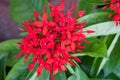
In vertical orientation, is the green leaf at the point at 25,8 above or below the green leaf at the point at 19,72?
above

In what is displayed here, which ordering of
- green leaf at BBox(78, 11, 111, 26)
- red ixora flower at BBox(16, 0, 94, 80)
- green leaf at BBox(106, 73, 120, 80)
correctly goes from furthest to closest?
green leaf at BBox(106, 73, 120, 80), green leaf at BBox(78, 11, 111, 26), red ixora flower at BBox(16, 0, 94, 80)

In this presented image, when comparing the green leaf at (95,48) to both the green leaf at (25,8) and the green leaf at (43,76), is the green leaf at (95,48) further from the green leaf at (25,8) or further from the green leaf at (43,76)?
the green leaf at (25,8)

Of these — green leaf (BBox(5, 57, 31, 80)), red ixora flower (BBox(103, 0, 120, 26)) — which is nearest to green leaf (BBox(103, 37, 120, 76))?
red ixora flower (BBox(103, 0, 120, 26))

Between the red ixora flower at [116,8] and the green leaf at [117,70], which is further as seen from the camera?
the green leaf at [117,70]

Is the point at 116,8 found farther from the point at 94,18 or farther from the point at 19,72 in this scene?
the point at 19,72

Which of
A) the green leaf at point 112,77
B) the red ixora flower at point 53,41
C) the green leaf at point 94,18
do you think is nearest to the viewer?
the red ixora flower at point 53,41

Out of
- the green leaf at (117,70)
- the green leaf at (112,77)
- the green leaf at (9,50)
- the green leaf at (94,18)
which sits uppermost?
the green leaf at (94,18)

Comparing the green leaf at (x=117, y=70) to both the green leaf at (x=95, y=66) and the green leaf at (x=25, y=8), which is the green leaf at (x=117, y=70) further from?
the green leaf at (x=25, y=8)

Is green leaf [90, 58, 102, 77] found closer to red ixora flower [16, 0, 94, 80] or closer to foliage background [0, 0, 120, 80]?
foliage background [0, 0, 120, 80]

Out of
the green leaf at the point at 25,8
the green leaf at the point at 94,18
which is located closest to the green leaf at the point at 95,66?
the green leaf at the point at 94,18

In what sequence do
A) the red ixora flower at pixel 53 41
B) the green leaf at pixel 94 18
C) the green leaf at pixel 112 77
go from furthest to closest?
the green leaf at pixel 112 77 → the green leaf at pixel 94 18 → the red ixora flower at pixel 53 41

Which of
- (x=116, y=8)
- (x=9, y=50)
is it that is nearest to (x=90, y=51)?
(x=116, y=8)

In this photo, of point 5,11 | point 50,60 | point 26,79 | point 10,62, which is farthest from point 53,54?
point 5,11
